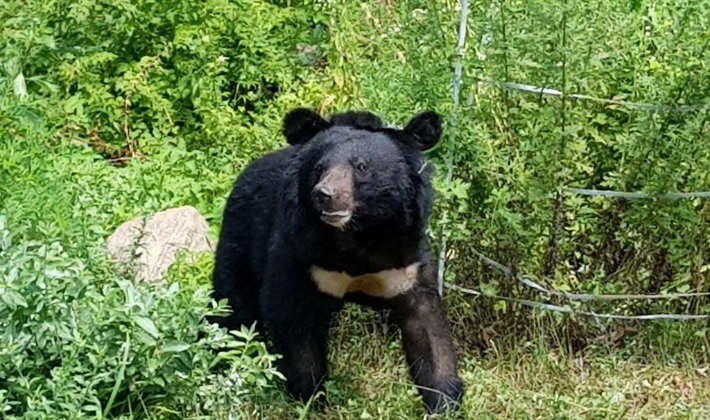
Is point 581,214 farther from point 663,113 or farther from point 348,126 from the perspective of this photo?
point 348,126

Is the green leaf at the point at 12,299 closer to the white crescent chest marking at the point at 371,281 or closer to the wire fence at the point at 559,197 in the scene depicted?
the white crescent chest marking at the point at 371,281

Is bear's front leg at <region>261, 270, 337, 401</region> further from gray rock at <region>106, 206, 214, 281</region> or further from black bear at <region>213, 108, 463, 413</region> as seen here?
gray rock at <region>106, 206, 214, 281</region>

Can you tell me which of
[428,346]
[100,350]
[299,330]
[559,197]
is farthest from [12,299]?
[559,197]

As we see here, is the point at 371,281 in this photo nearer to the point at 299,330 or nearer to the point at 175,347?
the point at 299,330

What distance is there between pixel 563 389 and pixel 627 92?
1.20 meters

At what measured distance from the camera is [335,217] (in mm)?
5145

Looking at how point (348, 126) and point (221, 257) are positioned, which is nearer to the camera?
point (348, 126)

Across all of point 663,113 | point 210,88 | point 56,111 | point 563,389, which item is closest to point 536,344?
point 563,389

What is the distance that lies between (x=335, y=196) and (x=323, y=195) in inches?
1.8

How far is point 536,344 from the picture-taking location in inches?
243

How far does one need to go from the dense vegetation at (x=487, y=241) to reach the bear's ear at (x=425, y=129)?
0.47 meters

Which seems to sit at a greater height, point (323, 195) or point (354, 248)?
point (323, 195)

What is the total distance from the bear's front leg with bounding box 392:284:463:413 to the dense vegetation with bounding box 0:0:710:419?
10 centimetres

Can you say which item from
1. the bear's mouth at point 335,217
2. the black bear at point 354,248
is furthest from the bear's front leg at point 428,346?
the bear's mouth at point 335,217
